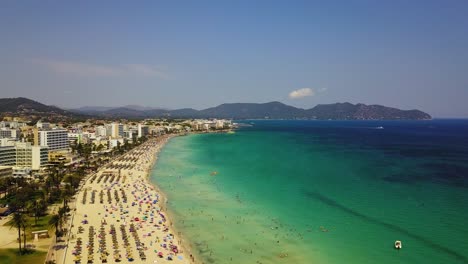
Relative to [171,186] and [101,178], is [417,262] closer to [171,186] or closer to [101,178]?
[171,186]

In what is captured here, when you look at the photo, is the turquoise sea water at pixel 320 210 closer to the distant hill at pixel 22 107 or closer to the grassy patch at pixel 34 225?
the grassy patch at pixel 34 225

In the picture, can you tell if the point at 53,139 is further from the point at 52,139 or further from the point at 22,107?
the point at 22,107

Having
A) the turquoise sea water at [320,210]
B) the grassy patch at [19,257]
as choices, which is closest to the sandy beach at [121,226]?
the grassy patch at [19,257]

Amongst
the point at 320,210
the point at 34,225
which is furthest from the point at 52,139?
the point at 320,210

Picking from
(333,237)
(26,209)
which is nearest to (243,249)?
(333,237)

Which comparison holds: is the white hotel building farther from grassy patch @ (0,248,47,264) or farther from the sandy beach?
grassy patch @ (0,248,47,264)
